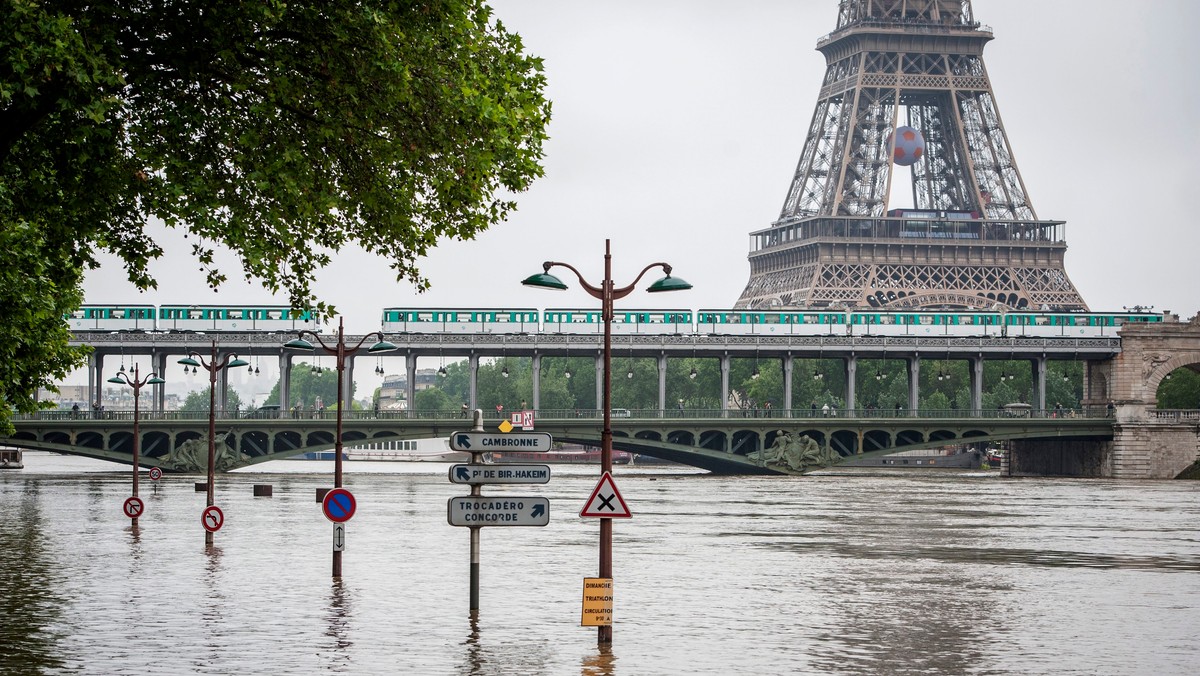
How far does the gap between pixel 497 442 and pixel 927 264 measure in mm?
142135

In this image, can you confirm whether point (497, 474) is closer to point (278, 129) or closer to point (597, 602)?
point (597, 602)


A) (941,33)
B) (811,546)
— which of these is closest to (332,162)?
(811,546)

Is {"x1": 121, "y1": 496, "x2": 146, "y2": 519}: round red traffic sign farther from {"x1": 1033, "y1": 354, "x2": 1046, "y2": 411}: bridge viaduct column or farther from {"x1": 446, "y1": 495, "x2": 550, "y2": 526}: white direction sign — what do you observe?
{"x1": 1033, "y1": 354, "x2": 1046, "y2": 411}: bridge viaduct column

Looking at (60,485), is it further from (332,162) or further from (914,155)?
(914,155)

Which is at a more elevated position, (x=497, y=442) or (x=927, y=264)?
(x=927, y=264)

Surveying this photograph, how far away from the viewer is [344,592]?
35.2m

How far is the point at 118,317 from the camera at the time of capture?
12769 centimetres

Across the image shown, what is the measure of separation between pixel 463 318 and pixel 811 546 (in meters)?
84.7

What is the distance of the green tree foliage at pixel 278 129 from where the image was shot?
2339 centimetres

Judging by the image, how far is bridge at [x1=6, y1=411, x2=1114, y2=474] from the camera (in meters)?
107

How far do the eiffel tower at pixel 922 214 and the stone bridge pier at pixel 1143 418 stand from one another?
3007 centimetres

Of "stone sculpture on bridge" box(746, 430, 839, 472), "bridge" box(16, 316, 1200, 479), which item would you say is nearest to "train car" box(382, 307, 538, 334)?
"bridge" box(16, 316, 1200, 479)

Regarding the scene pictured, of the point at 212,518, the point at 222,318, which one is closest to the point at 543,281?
the point at 212,518

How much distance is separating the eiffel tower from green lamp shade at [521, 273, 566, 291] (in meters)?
133
